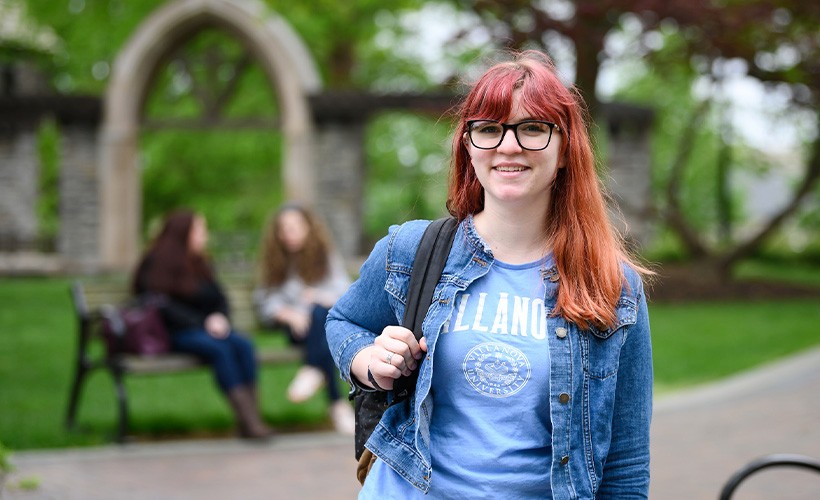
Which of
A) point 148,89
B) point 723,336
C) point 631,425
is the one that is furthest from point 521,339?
point 148,89

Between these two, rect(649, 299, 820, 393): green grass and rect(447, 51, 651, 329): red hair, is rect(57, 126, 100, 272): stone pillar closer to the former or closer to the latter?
rect(649, 299, 820, 393): green grass

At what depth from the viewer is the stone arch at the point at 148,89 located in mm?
19250

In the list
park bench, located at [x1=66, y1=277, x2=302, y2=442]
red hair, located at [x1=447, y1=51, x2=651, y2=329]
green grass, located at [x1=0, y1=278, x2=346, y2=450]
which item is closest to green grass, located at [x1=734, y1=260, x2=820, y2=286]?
green grass, located at [x1=0, y1=278, x2=346, y2=450]

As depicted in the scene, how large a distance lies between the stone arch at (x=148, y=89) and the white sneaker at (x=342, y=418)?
36.7 ft

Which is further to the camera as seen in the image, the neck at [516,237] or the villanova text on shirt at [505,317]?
the neck at [516,237]

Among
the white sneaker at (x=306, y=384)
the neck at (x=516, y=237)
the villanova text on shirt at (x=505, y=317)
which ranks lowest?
the white sneaker at (x=306, y=384)

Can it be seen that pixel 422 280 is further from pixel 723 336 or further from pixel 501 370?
pixel 723 336

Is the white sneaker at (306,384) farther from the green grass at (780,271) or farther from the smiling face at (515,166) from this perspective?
the green grass at (780,271)

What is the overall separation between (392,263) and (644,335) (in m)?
0.57

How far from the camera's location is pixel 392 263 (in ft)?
8.38

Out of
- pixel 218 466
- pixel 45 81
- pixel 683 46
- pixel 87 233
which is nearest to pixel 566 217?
pixel 218 466

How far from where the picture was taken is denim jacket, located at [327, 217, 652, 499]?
93.4 inches

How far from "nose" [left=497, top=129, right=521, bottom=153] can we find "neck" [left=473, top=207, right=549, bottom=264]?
16cm

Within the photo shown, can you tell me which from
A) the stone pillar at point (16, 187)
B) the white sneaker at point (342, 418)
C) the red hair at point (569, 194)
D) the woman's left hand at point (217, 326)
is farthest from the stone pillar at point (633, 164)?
the red hair at point (569, 194)
